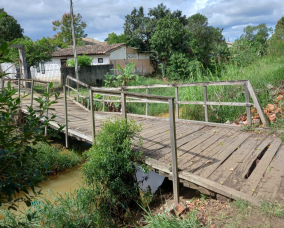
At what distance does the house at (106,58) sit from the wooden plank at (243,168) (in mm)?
17273

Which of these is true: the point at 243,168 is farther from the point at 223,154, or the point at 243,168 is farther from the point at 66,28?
the point at 66,28

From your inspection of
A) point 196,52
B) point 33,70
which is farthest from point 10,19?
point 196,52

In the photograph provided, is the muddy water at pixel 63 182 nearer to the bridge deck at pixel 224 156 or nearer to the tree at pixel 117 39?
the bridge deck at pixel 224 156

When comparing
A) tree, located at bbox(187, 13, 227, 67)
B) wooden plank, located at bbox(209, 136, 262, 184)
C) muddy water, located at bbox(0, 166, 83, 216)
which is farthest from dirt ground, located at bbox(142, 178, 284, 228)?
tree, located at bbox(187, 13, 227, 67)

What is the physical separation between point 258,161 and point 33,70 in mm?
23369

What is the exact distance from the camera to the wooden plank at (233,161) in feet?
11.2

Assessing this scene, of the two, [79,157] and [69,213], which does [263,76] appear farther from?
[69,213]

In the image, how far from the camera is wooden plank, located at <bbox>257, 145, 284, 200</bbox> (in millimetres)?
2969

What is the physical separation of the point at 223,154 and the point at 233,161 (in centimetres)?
29

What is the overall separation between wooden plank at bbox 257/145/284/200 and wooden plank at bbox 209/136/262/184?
0.41 meters

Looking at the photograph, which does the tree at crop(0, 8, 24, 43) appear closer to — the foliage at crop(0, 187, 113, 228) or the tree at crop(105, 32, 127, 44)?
the tree at crop(105, 32, 127, 44)

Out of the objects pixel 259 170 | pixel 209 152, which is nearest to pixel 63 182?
pixel 209 152

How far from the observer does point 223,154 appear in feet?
13.6

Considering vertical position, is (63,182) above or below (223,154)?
below
